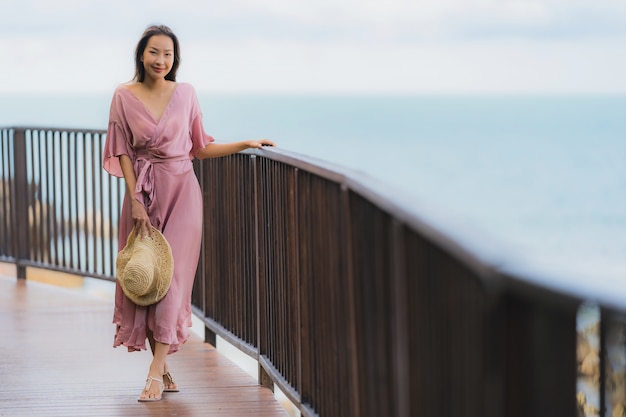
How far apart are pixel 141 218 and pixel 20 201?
4789 millimetres

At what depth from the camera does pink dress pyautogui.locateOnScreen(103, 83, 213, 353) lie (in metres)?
5.61

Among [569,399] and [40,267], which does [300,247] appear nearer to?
[569,399]

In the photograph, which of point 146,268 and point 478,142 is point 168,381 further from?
point 478,142

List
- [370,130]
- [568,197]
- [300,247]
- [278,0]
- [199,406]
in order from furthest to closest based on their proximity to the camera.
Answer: [370,130]
[278,0]
[568,197]
[199,406]
[300,247]

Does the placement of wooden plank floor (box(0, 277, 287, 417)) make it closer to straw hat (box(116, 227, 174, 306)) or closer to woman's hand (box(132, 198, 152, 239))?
straw hat (box(116, 227, 174, 306))

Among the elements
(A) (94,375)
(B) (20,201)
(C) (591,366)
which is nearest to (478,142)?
(B) (20,201)

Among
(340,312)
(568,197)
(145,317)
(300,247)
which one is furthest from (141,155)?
(568,197)

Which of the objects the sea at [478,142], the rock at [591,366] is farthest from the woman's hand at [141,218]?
the sea at [478,142]

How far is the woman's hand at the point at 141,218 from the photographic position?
18.4 feet

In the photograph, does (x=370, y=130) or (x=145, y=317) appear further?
(x=370, y=130)

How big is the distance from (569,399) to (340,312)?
71.8 inches

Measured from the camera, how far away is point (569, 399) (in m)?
2.35

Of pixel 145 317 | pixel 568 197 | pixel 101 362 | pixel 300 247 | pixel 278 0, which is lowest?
pixel 568 197

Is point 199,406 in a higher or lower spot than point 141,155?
lower
